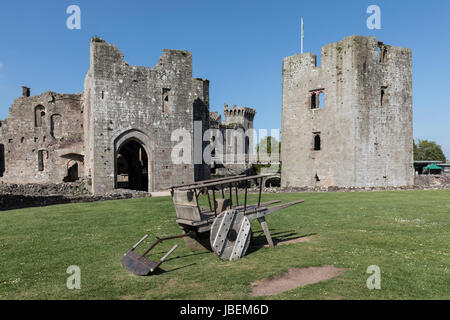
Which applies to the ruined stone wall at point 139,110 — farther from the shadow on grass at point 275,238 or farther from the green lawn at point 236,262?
the shadow on grass at point 275,238

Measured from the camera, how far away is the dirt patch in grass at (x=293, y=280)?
5.16 meters

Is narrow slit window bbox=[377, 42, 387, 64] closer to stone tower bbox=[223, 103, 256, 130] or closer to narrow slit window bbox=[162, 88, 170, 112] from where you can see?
narrow slit window bbox=[162, 88, 170, 112]

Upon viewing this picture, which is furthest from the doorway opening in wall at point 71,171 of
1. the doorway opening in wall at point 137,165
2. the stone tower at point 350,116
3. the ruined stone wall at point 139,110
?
the stone tower at point 350,116

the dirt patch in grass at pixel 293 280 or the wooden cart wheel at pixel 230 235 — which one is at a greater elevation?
the wooden cart wheel at pixel 230 235

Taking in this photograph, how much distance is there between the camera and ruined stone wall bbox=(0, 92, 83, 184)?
3472 centimetres

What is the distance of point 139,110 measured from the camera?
75.3ft

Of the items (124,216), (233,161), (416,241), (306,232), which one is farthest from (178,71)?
(233,161)

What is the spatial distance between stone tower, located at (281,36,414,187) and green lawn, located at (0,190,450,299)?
1336 cm

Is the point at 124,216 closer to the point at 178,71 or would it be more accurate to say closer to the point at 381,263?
the point at 381,263

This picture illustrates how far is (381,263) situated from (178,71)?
67.8ft

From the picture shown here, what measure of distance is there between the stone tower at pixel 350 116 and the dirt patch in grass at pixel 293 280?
20.2 m

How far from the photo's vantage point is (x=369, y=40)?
2511 centimetres

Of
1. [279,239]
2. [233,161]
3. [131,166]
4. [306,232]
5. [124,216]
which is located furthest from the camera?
[233,161]

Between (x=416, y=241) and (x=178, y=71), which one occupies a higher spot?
(x=178, y=71)
